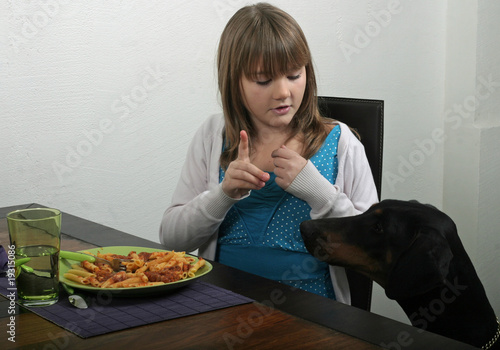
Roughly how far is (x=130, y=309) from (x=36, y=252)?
6.2 inches

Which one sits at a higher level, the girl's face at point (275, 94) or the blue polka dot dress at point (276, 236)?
the girl's face at point (275, 94)

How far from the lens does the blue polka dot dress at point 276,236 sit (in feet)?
4.79

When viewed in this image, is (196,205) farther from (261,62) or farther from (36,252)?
(36,252)

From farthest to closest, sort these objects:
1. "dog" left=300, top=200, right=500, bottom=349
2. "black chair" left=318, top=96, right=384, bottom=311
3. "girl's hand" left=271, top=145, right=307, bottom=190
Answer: "black chair" left=318, top=96, right=384, bottom=311 < "girl's hand" left=271, top=145, right=307, bottom=190 < "dog" left=300, top=200, right=500, bottom=349

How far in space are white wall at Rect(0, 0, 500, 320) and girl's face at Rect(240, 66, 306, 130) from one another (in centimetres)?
83

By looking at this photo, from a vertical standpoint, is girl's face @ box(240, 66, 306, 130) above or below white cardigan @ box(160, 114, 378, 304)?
A: above

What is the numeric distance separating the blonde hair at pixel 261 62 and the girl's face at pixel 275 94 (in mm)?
16

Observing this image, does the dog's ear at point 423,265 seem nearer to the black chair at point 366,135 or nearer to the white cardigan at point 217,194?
the white cardigan at point 217,194

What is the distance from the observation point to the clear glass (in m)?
0.92

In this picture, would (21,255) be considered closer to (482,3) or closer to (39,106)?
(39,106)

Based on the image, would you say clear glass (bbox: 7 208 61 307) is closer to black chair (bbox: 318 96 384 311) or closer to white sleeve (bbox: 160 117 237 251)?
white sleeve (bbox: 160 117 237 251)

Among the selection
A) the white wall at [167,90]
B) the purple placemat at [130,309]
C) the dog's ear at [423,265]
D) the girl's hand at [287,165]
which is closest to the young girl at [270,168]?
the girl's hand at [287,165]

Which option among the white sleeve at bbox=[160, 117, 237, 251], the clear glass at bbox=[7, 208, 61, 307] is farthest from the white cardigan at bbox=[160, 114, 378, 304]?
the clear glass at bbox=[7, 208, 61, 307]

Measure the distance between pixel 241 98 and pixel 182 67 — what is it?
2.68 ft
